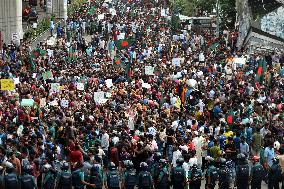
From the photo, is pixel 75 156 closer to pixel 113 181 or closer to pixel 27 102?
pixel 113 181

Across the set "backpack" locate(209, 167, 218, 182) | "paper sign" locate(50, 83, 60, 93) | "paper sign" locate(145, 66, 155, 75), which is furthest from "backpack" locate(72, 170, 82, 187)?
"paper sign" locate(145, 66, 155, 75)

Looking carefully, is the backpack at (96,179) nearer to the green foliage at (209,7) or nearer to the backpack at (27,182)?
the backpack at (27,182)

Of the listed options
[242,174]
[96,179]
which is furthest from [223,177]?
[96,179]

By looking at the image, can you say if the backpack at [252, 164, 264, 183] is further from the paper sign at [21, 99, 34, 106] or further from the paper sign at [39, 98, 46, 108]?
the paper sign at [39, 98, 46, 108]

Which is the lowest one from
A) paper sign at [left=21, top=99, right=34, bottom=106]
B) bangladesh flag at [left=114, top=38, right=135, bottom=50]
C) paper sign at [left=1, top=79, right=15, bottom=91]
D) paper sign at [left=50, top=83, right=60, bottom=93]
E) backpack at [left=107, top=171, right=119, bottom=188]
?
backpack at [left=107, top=171, right=119, bottom=188]

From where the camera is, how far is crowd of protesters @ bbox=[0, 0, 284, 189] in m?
21.8

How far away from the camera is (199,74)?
116 feet

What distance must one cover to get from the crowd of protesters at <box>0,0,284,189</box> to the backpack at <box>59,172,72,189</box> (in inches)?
1.1

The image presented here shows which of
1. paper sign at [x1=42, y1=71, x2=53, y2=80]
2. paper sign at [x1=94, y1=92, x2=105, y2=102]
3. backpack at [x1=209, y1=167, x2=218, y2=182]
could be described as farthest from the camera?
paper sign at [x1=42, y1=71, x2=53, y2=80]

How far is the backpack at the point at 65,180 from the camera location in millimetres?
20781

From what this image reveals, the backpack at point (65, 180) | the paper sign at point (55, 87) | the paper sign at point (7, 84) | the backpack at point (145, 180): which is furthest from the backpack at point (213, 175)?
the paper sign at point (55, 87)

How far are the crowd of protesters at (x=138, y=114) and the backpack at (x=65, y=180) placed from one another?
0.09 feet

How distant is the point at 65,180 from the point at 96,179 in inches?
33.3

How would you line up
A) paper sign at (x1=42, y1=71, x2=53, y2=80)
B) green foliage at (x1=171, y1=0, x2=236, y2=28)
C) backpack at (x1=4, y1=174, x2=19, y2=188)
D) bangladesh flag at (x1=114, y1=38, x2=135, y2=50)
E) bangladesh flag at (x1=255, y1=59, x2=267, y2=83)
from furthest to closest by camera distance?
green foliage at (x1=171, y1=0, x2=236, y2=28)
bangladesh flag at (x1=114, y1=38, x2=135, y2=50)
bangladesh flag at (x1=255, y1=59, x2=267, y2=83)
paper sign at (x1=42, y1=71, x2=53, y2=80)
backpack at (x1=4, y1=174, x2=19, y2=188)
